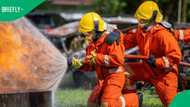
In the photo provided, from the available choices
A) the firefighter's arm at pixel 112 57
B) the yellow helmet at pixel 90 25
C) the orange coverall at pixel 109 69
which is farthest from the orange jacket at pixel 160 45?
the yellow helmet at pixel 90 25

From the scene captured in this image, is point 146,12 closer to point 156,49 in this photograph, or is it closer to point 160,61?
point 156,49

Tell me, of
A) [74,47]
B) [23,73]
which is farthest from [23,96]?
[74,47]

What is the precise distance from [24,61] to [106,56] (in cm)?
110

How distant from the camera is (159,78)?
9.12 meters

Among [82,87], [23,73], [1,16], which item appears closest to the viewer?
[1,16]

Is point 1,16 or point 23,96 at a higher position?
point 1,16

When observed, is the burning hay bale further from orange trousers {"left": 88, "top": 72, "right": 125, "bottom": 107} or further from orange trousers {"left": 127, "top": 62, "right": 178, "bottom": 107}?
orange trousers {"left": 127, "top": 62, "right": 178, "bottom": 107}

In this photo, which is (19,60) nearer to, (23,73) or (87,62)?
(23,73)

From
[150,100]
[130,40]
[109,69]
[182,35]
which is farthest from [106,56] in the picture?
[150,100]

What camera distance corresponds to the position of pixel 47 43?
804cm

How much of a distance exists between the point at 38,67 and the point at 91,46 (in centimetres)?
113

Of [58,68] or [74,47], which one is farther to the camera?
[74,47]

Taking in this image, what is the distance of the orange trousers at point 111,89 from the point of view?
842 cm

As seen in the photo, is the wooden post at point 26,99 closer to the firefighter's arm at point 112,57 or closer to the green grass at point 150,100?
the firefighter's arm at point 112,57
